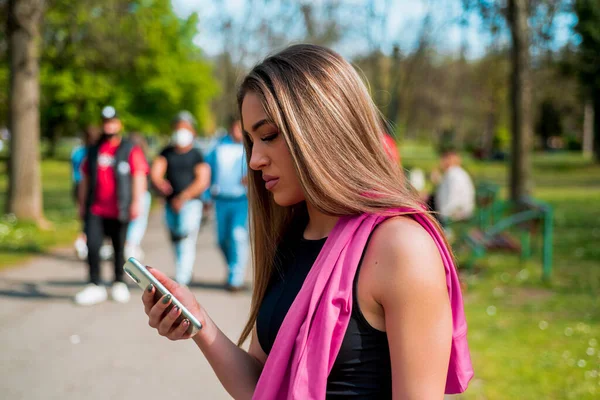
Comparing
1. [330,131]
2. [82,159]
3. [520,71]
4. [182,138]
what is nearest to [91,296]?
[182,138]

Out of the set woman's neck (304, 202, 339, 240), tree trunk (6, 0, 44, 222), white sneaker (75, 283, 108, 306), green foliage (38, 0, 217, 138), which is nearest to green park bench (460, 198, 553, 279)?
white sneaker (75, 283, 108, 306)

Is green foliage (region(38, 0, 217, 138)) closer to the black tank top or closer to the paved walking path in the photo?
the paved walking path

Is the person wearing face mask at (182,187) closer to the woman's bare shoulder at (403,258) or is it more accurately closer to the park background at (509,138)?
the park background at (509,138)

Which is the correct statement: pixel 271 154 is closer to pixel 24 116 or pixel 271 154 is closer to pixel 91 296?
pixel 91 296

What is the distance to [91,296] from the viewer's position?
23.9 ft

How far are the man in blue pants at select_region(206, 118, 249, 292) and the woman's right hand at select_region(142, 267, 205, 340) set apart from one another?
5.98m

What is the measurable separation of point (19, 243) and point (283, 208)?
33.3 ft

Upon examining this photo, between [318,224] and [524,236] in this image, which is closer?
[318,224]

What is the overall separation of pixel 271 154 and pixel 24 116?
1336 cm

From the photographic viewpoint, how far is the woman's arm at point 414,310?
1.51 meters

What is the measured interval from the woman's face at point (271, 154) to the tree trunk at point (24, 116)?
12895 millimetres

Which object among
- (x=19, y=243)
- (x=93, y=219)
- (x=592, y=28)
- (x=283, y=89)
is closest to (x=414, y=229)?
(x=283, y=89)

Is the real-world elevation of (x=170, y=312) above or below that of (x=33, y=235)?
above

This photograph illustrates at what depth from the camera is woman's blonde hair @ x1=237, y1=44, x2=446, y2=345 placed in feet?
5.59
